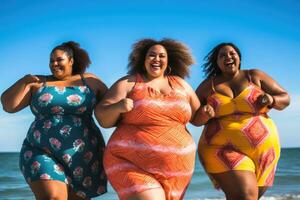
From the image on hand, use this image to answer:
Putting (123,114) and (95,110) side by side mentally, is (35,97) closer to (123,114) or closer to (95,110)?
(95,110)

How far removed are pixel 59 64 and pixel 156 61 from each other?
1.00 m

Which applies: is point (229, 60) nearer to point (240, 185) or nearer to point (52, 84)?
point (240, 185)

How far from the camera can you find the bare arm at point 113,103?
4.05 meters

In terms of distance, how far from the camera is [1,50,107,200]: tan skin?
4.17 meters

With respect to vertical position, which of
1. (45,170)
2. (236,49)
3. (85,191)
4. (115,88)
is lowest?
(85,191)

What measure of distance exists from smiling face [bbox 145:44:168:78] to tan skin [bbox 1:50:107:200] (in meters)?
0.57

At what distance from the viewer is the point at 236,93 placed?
479 centimetres

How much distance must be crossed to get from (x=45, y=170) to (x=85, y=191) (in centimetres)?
50

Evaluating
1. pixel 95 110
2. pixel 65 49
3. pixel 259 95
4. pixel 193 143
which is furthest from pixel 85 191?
pixel 259 95

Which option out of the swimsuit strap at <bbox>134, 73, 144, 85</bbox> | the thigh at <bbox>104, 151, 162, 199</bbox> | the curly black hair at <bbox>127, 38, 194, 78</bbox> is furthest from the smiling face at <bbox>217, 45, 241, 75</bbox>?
the thigh at <bbox>104, 151, 162, 199</bbox>

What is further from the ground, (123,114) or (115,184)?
(123,114)

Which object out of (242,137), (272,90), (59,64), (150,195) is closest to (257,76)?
(272,90)

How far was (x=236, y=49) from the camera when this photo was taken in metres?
4.96

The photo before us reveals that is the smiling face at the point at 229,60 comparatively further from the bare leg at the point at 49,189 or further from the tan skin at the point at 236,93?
the bare leg at the point at 49,189
